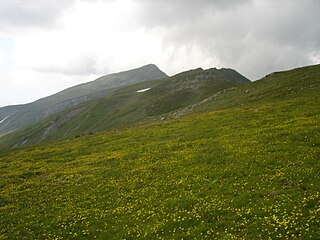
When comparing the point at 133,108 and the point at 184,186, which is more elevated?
the point at 133,108

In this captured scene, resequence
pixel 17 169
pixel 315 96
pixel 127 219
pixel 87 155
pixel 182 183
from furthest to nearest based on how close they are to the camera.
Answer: pixel 315 96 → pixel 87 155 → pixel 17 169 → pixel 182 183 → pixel 127 219

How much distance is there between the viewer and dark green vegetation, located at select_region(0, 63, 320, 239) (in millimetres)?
20625

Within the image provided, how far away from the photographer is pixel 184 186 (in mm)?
28641

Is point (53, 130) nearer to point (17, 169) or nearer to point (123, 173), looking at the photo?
point (17, 169)

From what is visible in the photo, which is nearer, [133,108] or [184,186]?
[184,186]

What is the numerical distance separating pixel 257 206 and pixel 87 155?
3652 centimetres

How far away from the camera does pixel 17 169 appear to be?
4850 cm

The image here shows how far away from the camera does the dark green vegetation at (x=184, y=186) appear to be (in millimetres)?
20625

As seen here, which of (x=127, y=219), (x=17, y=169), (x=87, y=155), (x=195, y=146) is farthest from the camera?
(x=87, y=155)

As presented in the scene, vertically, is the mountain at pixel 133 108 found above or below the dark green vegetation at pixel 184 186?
above

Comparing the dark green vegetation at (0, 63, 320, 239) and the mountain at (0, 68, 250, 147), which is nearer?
the dark green vegetation at (0, 63, 320, 239)

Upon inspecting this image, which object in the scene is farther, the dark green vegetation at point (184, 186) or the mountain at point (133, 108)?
the mountain at point (133, 108)

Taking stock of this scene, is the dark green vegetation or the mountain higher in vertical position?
the mountain

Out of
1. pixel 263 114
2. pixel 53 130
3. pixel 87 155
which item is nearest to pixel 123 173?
pixel 87 155
